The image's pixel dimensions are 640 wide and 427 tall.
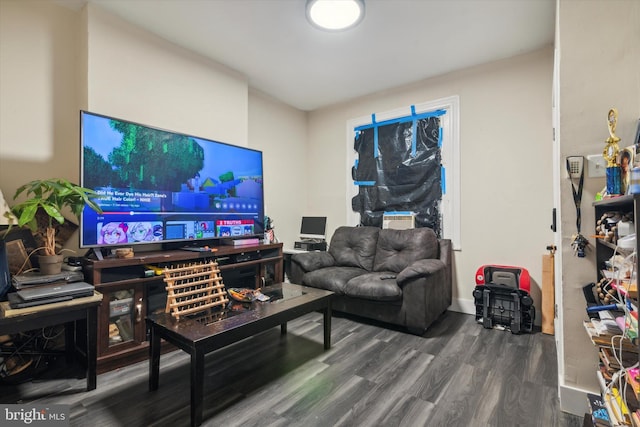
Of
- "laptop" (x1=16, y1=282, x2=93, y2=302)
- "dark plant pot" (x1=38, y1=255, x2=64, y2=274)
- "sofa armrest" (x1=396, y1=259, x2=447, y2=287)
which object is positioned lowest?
"sofa armrest" (x1=396, y1=259, x2=447, y2=287)

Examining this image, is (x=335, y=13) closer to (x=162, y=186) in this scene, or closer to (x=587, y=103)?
(x=587, y=103)

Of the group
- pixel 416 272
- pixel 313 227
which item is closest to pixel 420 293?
pixel 416 272

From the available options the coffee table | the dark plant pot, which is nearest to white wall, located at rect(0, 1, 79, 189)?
the dark plant pot

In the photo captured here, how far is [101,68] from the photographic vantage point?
2.34m

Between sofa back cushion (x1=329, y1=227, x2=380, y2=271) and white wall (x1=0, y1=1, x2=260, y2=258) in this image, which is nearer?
white wall (x1=0, y1=1, x2=260, y2=258)

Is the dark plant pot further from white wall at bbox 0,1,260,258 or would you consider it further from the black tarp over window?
the black tarp over window

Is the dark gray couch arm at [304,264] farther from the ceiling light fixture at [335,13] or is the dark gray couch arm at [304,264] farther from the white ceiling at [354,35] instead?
the ceiling light fixture at [335,13]

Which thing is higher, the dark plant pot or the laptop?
the dark plant pot

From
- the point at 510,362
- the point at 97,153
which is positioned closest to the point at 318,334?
the point at 510,362

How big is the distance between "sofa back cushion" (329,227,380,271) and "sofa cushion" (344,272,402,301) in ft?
1.67

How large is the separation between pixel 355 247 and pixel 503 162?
71.3 inches

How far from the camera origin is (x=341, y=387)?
6.07 ft

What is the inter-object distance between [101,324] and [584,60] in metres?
3.26

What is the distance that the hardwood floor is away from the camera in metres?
1.58
